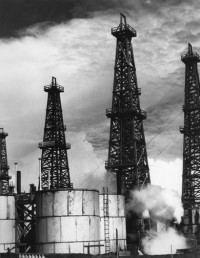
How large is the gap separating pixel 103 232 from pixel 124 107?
18.7 meters

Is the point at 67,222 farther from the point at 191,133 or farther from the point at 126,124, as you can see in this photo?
the point at 191,133

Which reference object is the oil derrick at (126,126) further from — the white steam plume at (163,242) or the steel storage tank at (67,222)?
the steel storage tank at (67,222)

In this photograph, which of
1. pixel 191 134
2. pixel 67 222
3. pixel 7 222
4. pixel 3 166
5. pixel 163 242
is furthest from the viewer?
pixel 3 166

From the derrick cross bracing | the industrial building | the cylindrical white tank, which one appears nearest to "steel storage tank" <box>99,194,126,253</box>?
the industrial building

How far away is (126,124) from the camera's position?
62.0 metres

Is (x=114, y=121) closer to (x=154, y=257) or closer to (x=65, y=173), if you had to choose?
(x=65, y=173)

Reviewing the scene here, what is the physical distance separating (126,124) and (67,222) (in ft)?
71.9

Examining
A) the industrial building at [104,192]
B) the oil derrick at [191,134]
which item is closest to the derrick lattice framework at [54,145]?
the industrial building at [104,192]

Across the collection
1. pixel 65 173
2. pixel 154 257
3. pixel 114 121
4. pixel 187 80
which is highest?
pixel 187 80

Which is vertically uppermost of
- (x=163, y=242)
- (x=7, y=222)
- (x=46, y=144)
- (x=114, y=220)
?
(x=46, y=144)

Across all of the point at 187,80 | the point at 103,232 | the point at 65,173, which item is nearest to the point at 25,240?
the point at 103,232

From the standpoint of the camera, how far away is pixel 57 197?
43406mm

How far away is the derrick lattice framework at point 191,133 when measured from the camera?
71.1 meters

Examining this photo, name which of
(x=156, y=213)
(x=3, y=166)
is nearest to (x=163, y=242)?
(x=156, y=213)
